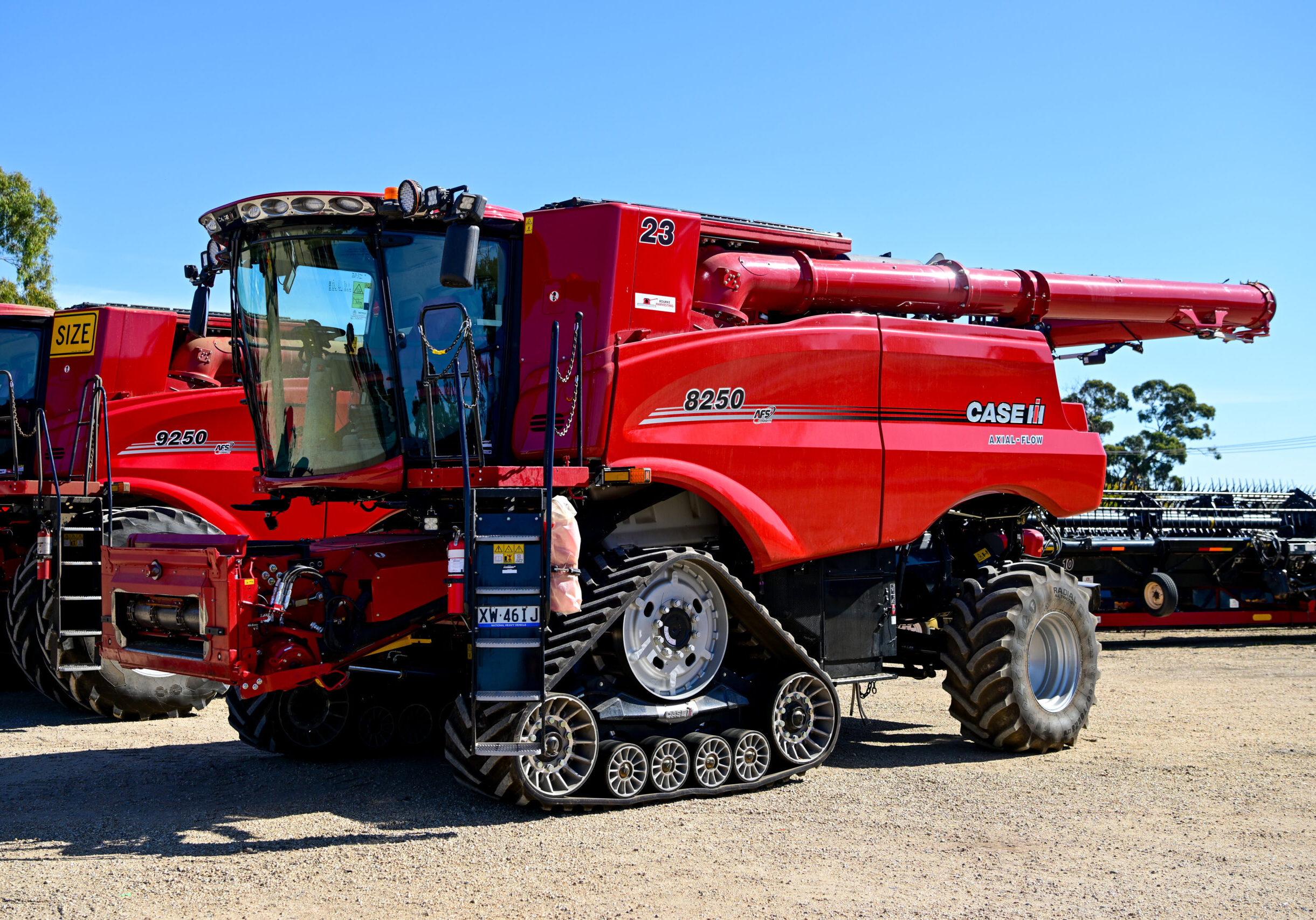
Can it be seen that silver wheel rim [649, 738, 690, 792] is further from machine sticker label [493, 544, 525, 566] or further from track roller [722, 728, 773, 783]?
machine sticker label [493, 544, 525, 566]

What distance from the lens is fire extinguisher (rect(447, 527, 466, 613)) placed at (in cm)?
618

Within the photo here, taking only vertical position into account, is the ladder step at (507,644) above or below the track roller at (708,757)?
above

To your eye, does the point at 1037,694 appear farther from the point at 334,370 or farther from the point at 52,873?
the point at 52,873

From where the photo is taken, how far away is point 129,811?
6.67 metres

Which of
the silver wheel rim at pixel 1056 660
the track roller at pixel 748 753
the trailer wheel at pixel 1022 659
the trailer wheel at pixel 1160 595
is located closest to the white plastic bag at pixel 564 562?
the track roller at pixel 748 753

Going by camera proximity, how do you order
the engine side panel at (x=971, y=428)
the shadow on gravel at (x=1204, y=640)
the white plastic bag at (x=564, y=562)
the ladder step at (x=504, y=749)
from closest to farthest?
the ladder step at (x=504, y=749) → the white plastic bag at (x=564, y=562) → the engine side panel at (x=971, y=428) → the shadow on gravel at (x=1204, y=640)

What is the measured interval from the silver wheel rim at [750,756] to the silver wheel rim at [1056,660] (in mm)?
2714

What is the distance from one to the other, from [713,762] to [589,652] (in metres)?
0.96

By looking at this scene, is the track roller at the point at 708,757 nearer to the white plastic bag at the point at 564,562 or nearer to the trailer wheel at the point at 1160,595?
the white plastic bag at the point at 564,562

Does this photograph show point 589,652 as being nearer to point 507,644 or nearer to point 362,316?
point 507,644

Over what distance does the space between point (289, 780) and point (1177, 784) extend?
17.5 feet

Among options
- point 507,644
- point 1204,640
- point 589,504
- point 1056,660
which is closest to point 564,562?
point 507,644

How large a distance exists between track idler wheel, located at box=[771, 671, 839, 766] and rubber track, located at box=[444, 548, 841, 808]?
0.18ft

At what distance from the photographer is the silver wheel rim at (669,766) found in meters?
6.73
